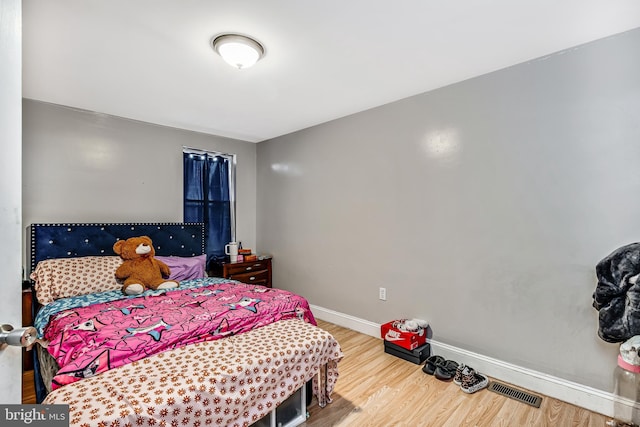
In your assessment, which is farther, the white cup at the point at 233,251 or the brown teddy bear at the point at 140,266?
the white cup at the point at 233,251

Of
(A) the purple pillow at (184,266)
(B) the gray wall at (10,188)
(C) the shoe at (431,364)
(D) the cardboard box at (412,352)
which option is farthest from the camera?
(A) the purple pillow at (184,266)

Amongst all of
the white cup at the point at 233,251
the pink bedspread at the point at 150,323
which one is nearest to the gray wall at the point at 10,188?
Answer: the pink bedspread at the point at 150,323

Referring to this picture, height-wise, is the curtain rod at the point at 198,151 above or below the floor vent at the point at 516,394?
above

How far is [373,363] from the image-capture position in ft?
8.91

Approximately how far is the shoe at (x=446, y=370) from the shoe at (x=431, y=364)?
1.6 inches

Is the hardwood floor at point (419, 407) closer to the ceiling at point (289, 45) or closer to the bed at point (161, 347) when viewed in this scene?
the bed at point (161, 347)

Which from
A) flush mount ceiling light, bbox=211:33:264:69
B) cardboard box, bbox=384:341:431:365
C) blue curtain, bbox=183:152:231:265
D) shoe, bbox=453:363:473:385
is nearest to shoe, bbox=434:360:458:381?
shoe, bbox=453:363:473:385

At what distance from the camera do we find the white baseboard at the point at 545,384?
194 centimetres

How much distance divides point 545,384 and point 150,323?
2.69m

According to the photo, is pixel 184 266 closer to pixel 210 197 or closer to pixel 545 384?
pixel 210 197

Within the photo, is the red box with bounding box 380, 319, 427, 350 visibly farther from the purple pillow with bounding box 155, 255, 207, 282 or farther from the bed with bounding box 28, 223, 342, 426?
the purple pillow with bounding box 155, 255, 207, 282

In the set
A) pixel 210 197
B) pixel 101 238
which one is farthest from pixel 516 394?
pixel 101 238

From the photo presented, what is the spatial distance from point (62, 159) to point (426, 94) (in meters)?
3.51

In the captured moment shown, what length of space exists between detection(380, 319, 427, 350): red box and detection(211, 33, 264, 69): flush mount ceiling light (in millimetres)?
2473
